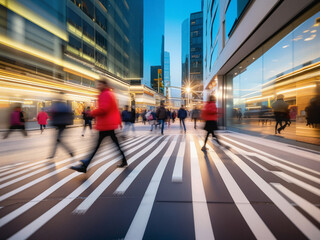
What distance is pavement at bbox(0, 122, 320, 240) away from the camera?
195cm

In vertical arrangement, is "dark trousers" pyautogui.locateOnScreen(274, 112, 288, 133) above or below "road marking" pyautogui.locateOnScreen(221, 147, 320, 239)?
above

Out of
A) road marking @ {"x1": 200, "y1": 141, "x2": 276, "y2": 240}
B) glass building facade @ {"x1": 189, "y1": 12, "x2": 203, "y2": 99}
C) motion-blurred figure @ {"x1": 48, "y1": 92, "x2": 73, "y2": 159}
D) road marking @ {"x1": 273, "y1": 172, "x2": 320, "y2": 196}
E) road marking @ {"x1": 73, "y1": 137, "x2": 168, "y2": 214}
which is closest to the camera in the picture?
road marking @ {"x1": 200, "y1": 141, "x2": 276, "y2": 240}

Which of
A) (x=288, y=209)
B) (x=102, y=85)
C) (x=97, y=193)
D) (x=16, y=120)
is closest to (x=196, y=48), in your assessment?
(x=16, y=120)

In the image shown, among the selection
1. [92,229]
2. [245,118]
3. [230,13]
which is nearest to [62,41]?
[230,13]

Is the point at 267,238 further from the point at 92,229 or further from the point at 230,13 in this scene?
the point at 230,13

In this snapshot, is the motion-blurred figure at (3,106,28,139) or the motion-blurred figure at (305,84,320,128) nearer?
the motion-blurred figure at (305,84,320,128)

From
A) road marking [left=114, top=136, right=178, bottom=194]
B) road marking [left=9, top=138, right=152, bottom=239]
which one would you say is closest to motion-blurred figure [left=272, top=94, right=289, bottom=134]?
road marking [left=114, top=136, right=178, bottom=194]

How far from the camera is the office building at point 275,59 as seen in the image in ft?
21.0

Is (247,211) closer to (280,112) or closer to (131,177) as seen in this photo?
(131,177)

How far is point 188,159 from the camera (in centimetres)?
499

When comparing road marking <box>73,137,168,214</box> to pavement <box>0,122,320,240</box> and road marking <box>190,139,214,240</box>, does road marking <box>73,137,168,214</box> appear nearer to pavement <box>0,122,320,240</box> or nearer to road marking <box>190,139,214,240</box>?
pavement <box>0,122,320,240</box>

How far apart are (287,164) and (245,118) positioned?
810cm

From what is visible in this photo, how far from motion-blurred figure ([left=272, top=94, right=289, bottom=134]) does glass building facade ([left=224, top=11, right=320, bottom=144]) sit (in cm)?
17

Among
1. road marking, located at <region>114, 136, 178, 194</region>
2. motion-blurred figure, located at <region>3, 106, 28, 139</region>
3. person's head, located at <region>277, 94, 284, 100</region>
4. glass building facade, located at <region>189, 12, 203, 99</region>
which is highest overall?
glass building facade, located at <region>189, 12, 203, 99</region>
